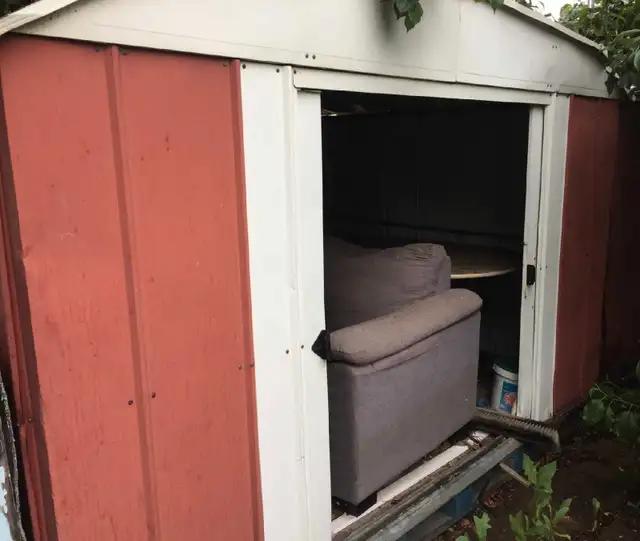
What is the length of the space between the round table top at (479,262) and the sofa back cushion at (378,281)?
1.55 feet

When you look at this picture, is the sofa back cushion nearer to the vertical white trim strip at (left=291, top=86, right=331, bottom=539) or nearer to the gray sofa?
the gray sofa

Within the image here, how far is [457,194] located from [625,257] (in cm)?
99

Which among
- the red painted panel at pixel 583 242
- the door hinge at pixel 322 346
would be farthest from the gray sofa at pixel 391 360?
the red painted panel at pixel 583 242

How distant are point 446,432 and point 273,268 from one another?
4.43 ft

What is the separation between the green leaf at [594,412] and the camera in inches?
115

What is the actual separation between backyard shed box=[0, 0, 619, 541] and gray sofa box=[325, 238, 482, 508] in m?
0.24

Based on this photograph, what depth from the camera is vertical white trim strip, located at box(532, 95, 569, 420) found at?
287 cm

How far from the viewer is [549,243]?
2947 mm

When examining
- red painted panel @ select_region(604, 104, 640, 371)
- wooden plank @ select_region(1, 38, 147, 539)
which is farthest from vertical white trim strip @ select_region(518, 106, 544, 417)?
wooden plank @ select_region(1, 38, 147, 539)

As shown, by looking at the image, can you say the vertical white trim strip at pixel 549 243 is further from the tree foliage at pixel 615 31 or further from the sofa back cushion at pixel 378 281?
the sofa back cushion at pixel 378 281

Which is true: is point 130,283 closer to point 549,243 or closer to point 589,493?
point 549,243

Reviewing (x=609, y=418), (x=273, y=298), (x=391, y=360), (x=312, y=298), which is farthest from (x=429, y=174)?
(x=273, y=298)

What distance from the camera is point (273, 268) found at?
171 cm

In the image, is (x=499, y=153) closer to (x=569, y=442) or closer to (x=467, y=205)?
(x=467, y=205)
